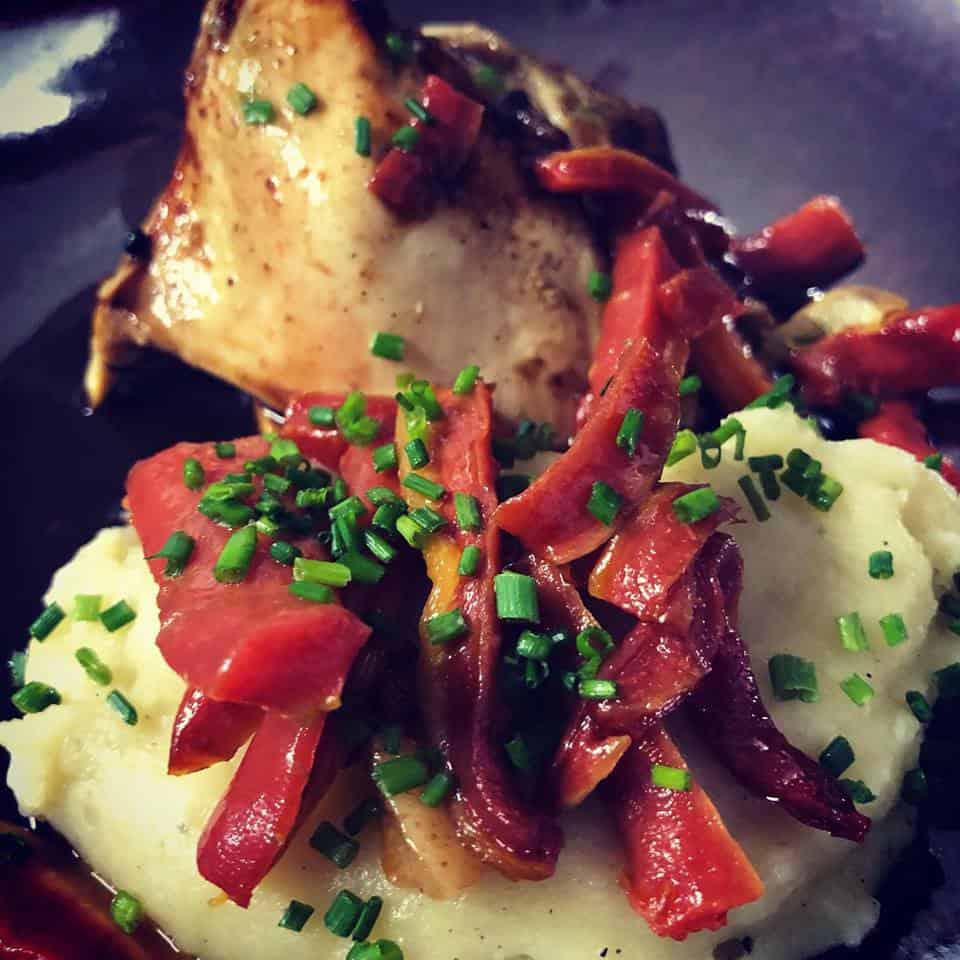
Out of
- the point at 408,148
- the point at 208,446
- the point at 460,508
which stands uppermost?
the point at 408,148

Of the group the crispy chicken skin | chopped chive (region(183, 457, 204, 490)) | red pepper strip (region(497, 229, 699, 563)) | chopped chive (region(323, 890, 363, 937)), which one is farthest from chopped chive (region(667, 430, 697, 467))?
chopped chive (region(323, 890, 363, 937))

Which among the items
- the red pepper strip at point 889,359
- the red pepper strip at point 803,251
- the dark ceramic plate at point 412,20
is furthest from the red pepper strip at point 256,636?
the red pepper strip at point 803,251

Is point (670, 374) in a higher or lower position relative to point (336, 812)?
higher

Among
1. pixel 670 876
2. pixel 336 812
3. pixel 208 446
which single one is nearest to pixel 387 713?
pixel 336 812

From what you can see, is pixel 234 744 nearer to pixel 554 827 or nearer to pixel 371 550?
pixel 371 550

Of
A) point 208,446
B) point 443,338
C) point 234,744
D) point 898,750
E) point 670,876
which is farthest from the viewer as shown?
point 443,338

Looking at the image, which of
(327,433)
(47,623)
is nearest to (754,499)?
(327,433)

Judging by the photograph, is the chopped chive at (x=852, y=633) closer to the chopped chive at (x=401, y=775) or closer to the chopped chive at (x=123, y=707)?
the chopped chive at (x=401, y=775)
